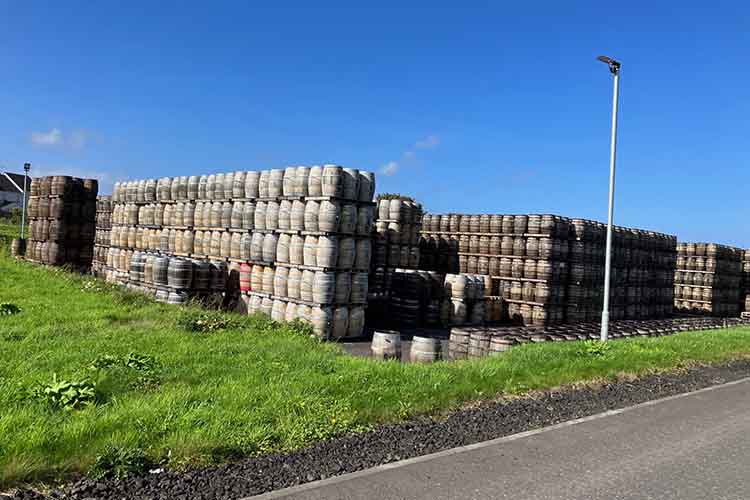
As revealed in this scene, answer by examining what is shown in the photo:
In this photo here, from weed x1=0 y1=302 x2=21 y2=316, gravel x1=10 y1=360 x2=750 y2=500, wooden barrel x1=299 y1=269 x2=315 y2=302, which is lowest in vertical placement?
gravel x1=10 y1=360 x2=750 y2=500

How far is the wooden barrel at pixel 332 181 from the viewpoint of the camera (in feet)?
40.9

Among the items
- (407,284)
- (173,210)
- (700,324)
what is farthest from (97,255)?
(700,324)

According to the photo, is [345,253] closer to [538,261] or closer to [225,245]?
[225,245]

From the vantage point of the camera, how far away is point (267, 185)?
1420cm

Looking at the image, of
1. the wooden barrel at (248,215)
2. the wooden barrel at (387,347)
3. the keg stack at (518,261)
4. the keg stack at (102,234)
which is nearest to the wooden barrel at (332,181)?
the wooden barrel at (248,215)

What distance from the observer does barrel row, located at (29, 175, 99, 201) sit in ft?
71.6

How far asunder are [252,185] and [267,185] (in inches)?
26.2

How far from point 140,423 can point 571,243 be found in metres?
14.9

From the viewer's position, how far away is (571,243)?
17797 mm

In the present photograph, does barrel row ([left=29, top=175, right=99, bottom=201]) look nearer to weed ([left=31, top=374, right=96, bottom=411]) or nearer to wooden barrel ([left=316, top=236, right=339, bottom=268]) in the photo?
wooden barrel ([left=316, top=236, right=339, bottom=268])

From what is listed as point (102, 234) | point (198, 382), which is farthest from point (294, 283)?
point (102, 234)

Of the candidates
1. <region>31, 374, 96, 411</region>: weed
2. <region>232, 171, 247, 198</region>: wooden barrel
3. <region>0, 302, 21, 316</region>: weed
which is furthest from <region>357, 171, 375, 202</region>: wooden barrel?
<region>31, 374, 96, 411</region>: weed

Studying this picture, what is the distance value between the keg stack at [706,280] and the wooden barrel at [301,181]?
19952 millimetres

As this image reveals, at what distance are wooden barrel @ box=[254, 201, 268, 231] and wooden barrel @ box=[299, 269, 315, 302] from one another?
2229 mm
